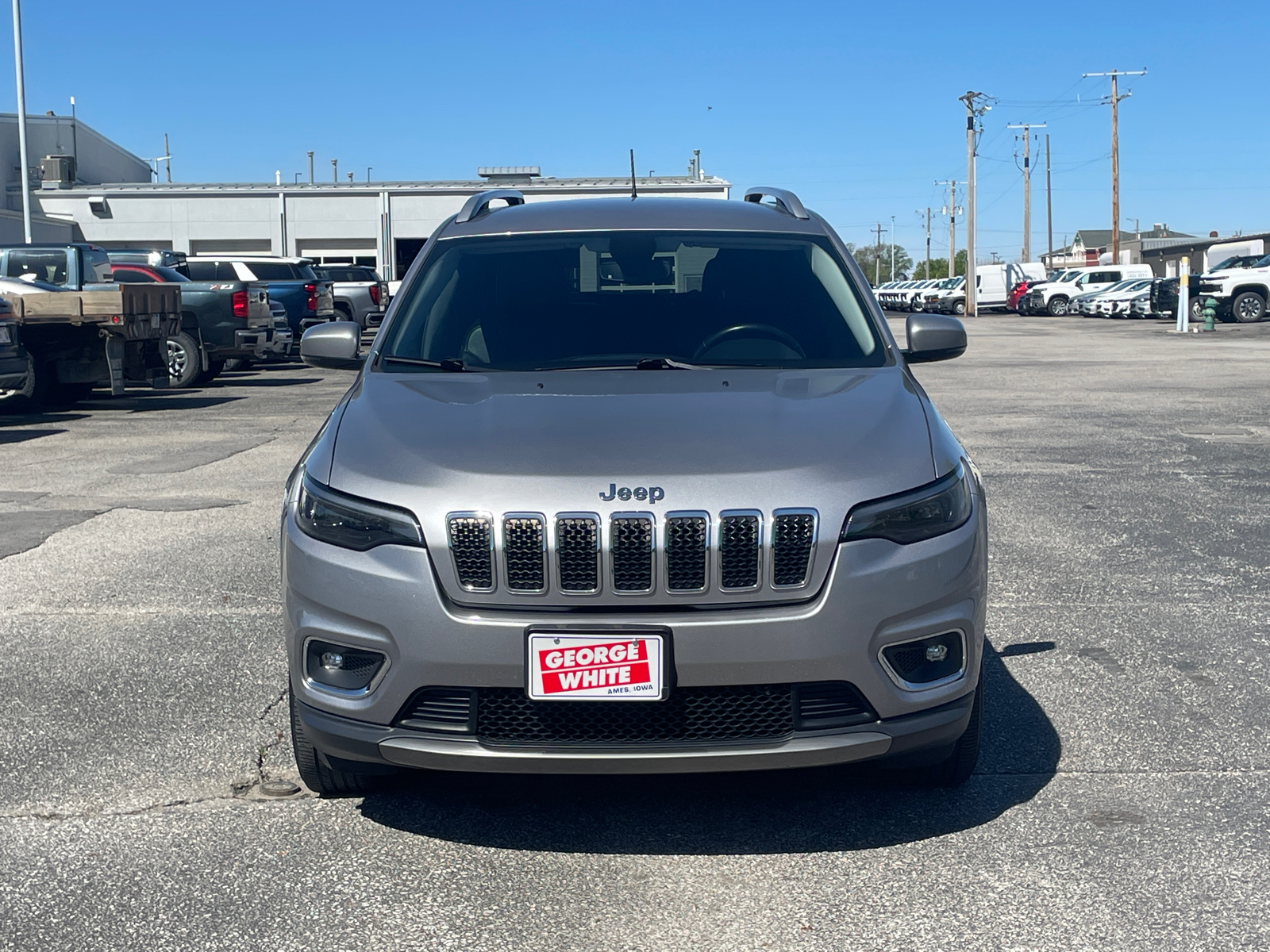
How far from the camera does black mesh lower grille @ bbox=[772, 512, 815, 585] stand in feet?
10.6

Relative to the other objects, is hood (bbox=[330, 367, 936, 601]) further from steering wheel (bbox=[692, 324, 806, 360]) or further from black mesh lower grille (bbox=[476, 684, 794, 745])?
steering wheel (bbox=[692, 324, 806, 360])

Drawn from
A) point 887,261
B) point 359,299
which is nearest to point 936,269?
point 887,261

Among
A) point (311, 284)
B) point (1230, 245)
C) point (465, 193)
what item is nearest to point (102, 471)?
point (311, 284)

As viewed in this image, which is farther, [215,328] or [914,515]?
[215,328]

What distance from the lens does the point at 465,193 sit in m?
55.8

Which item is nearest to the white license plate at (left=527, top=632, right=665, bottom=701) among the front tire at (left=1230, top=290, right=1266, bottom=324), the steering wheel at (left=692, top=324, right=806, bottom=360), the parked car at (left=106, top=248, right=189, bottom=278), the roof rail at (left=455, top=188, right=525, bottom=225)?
the steering wheel at (left=692, top=324, right=806, bottom=360)

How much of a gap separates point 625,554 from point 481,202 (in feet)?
8.72

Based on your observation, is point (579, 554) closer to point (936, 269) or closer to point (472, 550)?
→ point (472, 550)

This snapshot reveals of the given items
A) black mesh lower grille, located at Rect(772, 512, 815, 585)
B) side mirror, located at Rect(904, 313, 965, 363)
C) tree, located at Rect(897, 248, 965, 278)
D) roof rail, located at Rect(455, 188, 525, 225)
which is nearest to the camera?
black mesh lower grille, located at Rect(772, 512, 815, 585)

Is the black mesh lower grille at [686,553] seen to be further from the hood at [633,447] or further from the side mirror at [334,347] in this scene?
the side mirror at [334,347]

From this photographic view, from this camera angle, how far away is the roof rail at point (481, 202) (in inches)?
209

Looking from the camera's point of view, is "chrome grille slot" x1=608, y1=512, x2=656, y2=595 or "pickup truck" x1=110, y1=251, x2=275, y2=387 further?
"pickup truck" x1=110, y1=251, x2=275, y2=387

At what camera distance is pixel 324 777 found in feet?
12.5

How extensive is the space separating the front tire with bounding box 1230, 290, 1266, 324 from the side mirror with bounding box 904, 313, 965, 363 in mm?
37849
